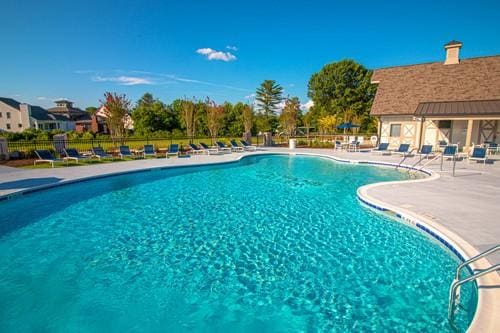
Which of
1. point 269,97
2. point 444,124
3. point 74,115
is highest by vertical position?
point 269,97

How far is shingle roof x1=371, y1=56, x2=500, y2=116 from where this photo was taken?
18.7m

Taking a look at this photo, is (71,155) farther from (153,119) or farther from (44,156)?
(153,119)

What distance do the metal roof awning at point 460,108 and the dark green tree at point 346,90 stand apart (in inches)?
852

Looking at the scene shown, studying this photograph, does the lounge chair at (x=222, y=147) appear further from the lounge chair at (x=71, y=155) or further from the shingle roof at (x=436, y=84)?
the shingle roof at (x=436, y=84)

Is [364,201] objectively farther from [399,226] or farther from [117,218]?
[117,218]

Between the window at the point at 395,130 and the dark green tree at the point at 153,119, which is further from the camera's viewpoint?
the dark green tree at the point at 153,119

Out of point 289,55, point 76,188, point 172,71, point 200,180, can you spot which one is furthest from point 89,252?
point 289,55

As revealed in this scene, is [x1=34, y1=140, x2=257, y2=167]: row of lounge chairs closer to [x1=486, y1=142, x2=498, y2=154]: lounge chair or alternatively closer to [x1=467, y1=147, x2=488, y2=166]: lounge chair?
[x1=467, y1=147, x2=488, y2=166]: lounge chair

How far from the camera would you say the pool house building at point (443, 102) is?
701 inches

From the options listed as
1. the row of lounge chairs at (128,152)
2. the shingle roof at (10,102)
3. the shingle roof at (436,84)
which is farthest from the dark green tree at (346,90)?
the shingle roof at (10,102)

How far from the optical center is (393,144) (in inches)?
858

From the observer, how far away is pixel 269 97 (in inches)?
1940

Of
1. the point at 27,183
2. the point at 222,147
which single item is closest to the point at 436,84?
the point at 222,147

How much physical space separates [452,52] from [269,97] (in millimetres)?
31159
